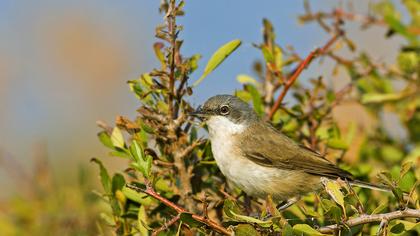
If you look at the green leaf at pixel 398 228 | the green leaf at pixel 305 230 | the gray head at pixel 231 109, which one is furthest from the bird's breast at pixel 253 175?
the green leaf at pixel 398 228

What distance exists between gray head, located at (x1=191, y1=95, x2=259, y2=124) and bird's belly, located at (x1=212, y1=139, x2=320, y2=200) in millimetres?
358

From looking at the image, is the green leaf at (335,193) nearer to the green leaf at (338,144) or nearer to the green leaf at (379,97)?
the green leaf at (338,144)

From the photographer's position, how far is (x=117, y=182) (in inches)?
147

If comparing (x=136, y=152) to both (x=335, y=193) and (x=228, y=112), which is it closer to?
(x=335, y=193)

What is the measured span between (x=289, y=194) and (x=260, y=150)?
441 mm

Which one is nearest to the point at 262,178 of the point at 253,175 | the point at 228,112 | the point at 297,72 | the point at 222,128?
the point at 253,175

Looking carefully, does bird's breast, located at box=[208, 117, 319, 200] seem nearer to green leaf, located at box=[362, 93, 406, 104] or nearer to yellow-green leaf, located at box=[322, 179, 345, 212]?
green leaf, located at box=[362, 93, 406, 104]

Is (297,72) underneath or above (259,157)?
above

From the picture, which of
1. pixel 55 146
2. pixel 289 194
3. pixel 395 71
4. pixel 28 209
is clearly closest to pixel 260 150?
pixel 289 194

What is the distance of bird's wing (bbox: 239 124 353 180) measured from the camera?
4.46 m

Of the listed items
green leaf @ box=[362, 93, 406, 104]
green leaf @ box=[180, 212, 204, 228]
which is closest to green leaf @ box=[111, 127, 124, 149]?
green leaf @ box=[180, 212, 204, 228]

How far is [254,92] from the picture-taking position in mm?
4328

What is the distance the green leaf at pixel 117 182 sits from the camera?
3.71 meters

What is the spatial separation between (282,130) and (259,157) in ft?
0.90
